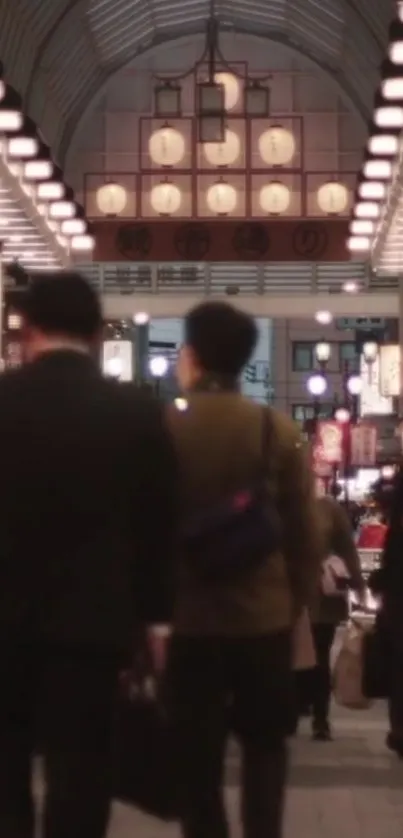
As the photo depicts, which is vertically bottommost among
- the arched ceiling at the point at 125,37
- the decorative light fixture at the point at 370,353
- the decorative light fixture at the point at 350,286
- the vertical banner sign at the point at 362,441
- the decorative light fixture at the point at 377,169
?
the vertical banner sign at the point at 362,441

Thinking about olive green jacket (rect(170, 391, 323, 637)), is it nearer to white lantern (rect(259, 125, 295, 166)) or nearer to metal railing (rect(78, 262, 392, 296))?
white lantern (rect(259, 125, 295, 166))

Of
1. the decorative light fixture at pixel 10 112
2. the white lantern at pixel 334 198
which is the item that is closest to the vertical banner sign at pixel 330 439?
the white lantern at pixel 334 198

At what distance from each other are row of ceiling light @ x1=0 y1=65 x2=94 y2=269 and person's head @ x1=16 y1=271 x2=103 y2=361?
23.9 feet

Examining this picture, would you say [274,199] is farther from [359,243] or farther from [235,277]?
[235,277]

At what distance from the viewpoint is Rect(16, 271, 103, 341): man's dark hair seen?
164 inches

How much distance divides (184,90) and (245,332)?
27.0 m

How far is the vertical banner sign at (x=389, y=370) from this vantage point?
3133 centimetres

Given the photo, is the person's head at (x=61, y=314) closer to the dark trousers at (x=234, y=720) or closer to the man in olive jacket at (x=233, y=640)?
the man in olive jacket at (x=233, y=640)

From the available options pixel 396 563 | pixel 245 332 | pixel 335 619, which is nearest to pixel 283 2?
pixel 335 619

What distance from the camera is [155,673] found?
14.5ft

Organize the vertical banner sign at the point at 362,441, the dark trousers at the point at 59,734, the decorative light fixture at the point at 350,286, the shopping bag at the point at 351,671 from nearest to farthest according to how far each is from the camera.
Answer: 1. the dark trousers at the point at 59,734
2. the shopping bag at the point at 351,671
3. the decorative light fixture at the point at 350,286
4. the vertical banner sign at the point at 362,441

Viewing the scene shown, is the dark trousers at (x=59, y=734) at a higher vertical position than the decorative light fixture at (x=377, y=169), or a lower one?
lower

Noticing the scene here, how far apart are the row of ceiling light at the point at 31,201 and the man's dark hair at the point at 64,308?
7.27 m

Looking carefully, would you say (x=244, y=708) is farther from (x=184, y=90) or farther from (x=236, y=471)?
(x=184, y=90)
